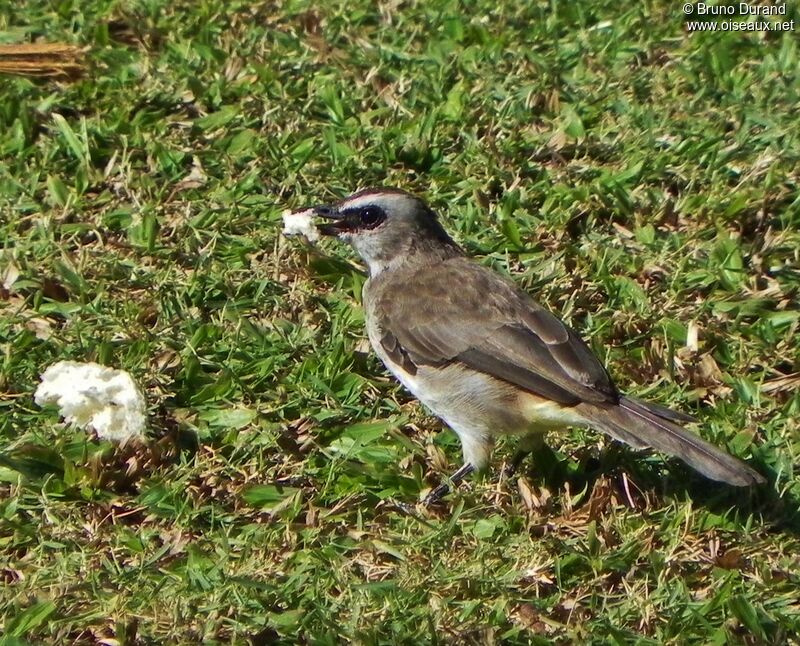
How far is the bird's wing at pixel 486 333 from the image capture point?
7070 millimetres

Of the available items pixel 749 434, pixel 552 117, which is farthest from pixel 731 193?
pixel 749 434

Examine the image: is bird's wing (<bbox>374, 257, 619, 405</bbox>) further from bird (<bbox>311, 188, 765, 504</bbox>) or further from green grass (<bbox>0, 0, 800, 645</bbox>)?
green grass (<bbox>0, 0, 800, 645</bbox>)

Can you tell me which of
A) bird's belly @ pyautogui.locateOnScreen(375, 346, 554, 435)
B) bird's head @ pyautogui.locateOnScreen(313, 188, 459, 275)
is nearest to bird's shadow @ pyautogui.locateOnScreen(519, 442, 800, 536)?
bird's belly @ pyautogui.locateOnScreen(375, 346, 554, 435)

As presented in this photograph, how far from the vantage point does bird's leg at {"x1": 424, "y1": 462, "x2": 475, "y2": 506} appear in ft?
23.6

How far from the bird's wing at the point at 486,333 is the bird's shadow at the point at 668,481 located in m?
0.56

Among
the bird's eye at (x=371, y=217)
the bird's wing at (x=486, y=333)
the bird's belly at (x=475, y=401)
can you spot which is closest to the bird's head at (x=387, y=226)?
the bird's eye at (x=371, y=217)

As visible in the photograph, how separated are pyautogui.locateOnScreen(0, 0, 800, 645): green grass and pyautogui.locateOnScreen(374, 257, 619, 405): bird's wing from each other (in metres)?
0.49

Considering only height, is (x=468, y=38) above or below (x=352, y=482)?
above

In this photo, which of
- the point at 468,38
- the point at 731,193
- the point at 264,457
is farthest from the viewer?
the point at 468,38

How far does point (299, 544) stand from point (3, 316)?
8.40 ft

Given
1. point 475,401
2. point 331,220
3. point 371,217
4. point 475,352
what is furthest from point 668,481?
point 331,220

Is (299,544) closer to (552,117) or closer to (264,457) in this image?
(264,457)

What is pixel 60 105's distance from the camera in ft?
31.6

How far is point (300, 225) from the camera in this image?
8.66 meters
